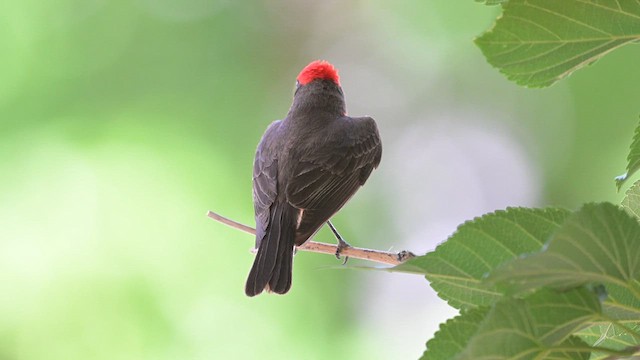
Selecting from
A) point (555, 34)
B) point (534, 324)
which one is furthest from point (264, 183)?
point (534, 324)

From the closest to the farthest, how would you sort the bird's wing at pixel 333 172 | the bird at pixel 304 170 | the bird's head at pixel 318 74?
the bird at pixel 304 170, the bird's wing at pixel 333 172, the bird's head at pixel 318 74

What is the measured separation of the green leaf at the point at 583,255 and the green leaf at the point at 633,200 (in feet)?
1.13

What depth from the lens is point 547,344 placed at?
814 millimetres

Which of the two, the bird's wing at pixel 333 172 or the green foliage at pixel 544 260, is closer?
the green foliage at pixel 544 260

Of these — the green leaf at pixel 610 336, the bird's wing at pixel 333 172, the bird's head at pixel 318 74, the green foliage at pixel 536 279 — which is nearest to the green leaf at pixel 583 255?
the green foliage at pixel 536 279

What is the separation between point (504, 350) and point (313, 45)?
4.89 metres

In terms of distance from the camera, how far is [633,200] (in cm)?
114

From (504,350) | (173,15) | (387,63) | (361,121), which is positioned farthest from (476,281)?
(387,63)

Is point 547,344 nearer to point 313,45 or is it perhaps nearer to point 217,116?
point 217,116

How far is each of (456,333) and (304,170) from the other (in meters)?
2.32

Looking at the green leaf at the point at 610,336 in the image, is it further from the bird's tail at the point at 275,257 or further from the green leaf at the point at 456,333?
the bird's tail at the point at 275,257

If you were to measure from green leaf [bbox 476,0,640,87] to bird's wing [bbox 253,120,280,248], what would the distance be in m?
2.01

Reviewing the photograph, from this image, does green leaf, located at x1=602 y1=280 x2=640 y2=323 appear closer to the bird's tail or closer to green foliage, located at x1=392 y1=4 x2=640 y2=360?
green foliage, located at x1=392 y1=4 x2=640 y2=360

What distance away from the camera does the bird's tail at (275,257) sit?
2.74 meters
